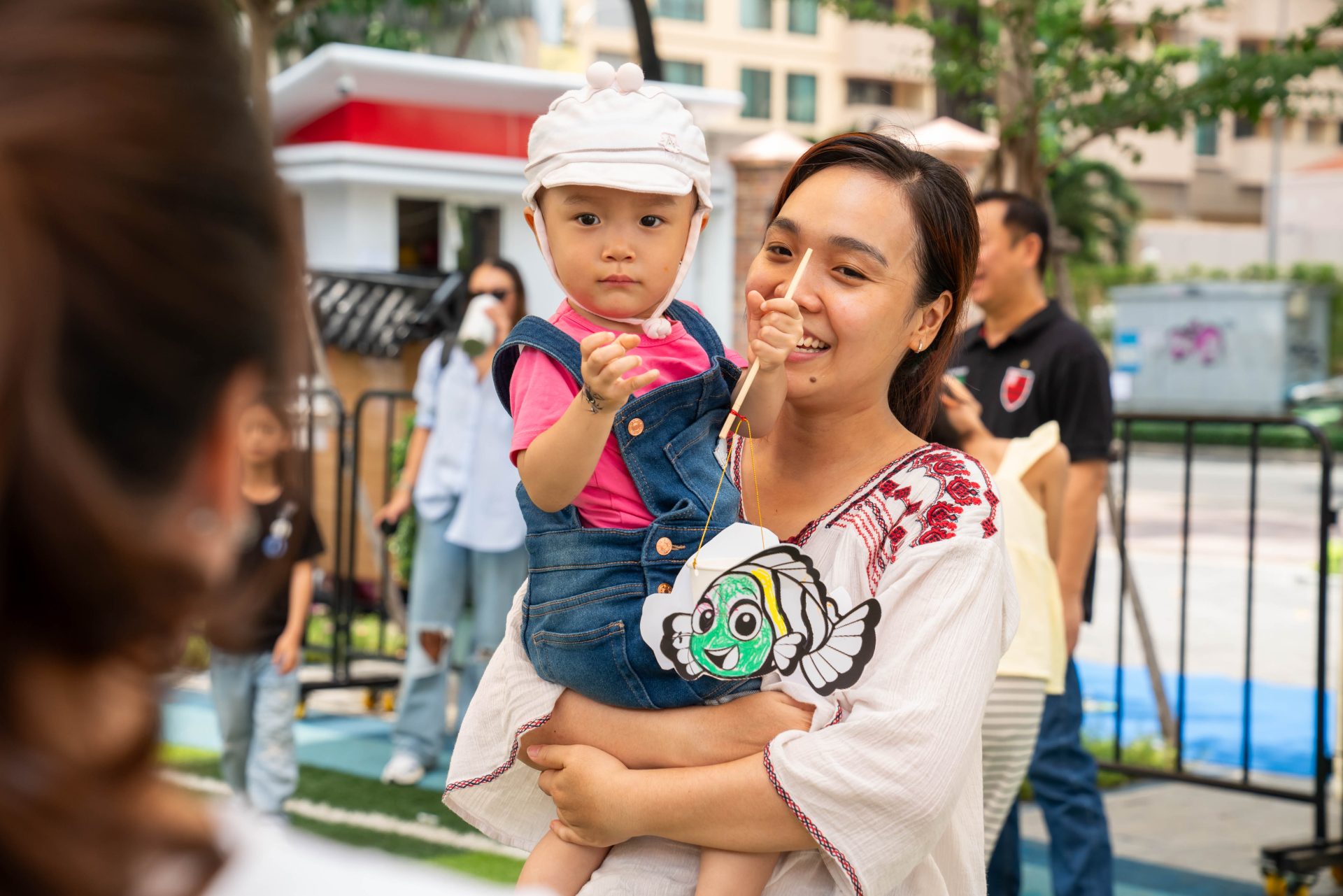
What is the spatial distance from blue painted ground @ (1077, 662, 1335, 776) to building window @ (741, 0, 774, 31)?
41.7 metres

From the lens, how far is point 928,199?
76.5 inches

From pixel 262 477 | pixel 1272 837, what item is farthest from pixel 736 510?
pixel 1272 837

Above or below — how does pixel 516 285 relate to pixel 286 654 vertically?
above

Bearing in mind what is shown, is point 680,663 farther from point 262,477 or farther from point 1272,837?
point 1272,837

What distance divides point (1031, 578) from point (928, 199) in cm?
184

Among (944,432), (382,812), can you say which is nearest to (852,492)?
(944,432)

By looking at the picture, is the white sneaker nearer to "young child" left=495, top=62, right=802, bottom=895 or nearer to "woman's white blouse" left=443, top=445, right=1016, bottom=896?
"woman's white blouse" left=443, top=445, right=1016, bottom=896

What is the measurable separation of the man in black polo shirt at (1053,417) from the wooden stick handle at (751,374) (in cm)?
236

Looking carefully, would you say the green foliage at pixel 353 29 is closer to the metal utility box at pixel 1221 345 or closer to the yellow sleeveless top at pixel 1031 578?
the yellow sleeveless top at pixel 1031 578

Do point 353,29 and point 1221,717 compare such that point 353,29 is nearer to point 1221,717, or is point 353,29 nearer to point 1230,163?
point 1221,717

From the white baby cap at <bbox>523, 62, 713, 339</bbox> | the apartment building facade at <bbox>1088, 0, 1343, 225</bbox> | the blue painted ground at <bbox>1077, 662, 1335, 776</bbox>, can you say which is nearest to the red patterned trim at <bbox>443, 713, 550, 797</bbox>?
the white baby cap at <bbox>523, 62, 713, 339</bbox>

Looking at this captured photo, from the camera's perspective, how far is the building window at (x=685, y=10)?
46.2m

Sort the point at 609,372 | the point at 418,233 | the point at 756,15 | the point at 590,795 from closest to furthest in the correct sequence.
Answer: the point at 609,372 → the point at 590,795 → the point at 418,233 → the point at 756,15

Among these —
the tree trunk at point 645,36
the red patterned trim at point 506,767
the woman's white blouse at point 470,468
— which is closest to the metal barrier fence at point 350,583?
the woman's white blouse at point 470,468
